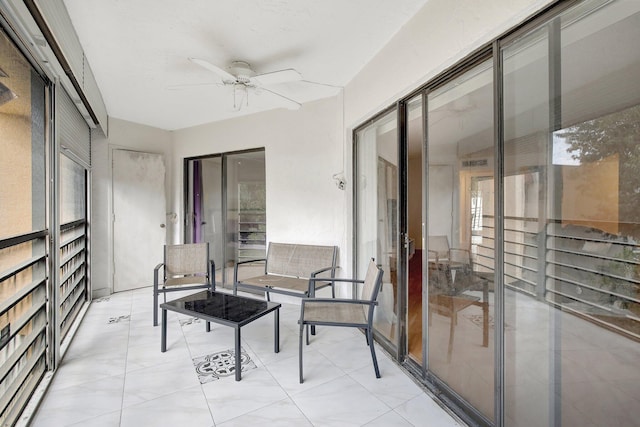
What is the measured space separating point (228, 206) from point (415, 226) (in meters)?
3.28

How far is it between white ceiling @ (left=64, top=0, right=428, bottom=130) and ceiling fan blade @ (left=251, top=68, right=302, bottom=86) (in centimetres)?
26

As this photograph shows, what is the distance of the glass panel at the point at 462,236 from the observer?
1.71 meters

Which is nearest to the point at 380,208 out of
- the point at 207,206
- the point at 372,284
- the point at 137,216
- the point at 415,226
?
the point at 415,226

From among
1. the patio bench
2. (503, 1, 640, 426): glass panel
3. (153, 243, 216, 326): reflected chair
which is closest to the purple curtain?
(153, 243, 216, 326): reflected chair

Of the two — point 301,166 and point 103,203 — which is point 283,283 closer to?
point 301,166

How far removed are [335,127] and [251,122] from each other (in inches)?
55.1

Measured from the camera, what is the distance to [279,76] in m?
2.53

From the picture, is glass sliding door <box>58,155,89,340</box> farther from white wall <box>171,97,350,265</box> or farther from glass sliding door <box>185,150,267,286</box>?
white wall <box>171,97,350,265</box>

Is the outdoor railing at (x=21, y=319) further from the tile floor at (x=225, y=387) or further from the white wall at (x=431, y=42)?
the white wall at (x=431, y=42)

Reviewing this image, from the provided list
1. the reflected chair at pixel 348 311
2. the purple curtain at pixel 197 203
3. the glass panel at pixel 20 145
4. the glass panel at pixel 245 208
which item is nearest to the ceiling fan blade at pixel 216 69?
the glass panel at pixel 20 145

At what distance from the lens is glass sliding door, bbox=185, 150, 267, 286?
4.54m

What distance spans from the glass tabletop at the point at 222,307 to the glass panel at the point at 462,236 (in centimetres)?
135

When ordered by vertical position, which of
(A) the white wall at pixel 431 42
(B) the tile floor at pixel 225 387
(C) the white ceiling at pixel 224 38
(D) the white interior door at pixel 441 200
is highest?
(C) the white ceiling at pixel 224 38

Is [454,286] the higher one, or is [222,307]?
[454,286]
